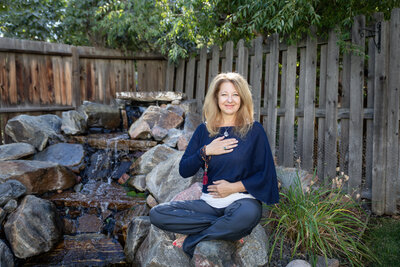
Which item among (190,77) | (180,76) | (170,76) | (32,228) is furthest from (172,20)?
(32,228)

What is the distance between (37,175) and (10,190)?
50 cm

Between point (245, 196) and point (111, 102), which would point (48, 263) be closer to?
point (245, 196)

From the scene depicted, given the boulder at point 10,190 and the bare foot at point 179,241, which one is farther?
the boulder at point 10,190

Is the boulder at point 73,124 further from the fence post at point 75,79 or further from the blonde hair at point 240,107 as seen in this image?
the blonde hair at point 240,107

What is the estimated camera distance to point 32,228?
11.2 feet

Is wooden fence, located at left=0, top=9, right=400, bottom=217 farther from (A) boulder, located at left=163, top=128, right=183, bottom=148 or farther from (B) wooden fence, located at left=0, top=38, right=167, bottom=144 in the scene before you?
(A) boulder, located at left=163, top=128, right=183, bottom=148

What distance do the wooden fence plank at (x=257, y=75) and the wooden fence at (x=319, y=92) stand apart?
0.02m

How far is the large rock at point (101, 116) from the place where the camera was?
6.32m

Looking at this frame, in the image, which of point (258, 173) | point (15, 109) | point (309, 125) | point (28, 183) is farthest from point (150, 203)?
point (15, 109)

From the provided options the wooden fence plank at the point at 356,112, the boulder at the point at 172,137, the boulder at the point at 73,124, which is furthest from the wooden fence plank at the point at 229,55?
the boulder at the point at 73,124

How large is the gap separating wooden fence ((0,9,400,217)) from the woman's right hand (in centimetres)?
111

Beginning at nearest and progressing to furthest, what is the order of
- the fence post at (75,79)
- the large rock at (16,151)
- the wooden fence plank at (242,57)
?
the large rock at (16,151), the wooden fence plank at (242,57), the fence post at (75,79)

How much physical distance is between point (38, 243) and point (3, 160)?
73.0 inches

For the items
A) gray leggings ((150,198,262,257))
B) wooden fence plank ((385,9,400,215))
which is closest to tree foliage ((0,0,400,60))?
wooden fence plank ((385,9,400,215))
